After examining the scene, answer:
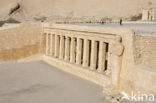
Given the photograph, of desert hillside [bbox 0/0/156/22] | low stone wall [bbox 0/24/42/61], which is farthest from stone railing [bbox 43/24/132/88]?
desert hillside [bbox 0/0/156/22]

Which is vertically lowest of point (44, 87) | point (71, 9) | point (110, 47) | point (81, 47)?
point (44, 87)

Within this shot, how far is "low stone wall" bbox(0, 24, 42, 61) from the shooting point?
2061 centimetres

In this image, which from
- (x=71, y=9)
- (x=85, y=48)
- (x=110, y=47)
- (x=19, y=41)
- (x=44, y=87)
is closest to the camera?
(x=110, y=47)

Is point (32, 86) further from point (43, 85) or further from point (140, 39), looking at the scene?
point (140, 39)

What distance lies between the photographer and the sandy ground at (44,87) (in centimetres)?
1232

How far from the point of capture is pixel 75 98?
12422mm

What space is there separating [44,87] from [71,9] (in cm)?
3697

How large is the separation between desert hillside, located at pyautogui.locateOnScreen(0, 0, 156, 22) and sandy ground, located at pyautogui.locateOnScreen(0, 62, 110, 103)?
2626 centimetres

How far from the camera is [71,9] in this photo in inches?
1928

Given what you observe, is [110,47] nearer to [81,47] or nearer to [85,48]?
[85,48]

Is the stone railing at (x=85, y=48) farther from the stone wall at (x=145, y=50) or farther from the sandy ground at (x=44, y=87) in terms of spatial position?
the sandy ground at (x=44, y=87)

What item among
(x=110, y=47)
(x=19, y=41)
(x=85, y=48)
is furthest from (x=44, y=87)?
(x=19, y=41)

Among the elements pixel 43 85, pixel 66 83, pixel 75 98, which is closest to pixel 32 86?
pixel 43 85

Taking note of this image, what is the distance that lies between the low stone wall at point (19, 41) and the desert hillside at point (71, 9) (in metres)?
21.0
